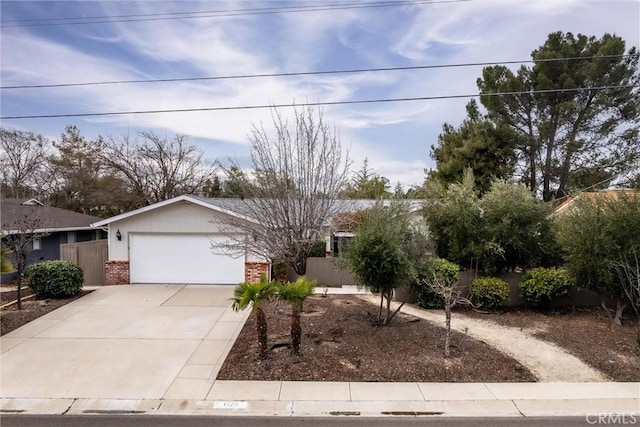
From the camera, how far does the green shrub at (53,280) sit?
11.0 meters

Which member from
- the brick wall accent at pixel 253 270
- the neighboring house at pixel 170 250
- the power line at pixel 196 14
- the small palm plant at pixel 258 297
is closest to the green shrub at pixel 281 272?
the neighboring house at pixel 170 250

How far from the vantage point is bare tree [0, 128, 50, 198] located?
88.8 feet


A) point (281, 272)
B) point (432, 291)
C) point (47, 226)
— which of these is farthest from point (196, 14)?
point (47, 226)

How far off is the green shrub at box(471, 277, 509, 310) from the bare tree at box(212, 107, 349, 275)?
173 inches

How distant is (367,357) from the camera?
677cm

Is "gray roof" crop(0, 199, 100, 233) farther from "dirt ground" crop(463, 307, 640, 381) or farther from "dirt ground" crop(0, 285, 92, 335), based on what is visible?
"dirt ground" crop(463, 307, 640, 381)

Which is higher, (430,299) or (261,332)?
(261,332)

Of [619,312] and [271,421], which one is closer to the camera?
[271,421]

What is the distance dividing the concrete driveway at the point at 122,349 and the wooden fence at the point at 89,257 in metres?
3.63

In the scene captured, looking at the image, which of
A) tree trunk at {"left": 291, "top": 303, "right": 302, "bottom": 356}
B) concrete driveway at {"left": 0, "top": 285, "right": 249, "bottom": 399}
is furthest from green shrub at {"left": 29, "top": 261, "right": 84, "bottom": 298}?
tree trunk at {"left": 291, "top": 303, "right": 302, "bottom": 356}

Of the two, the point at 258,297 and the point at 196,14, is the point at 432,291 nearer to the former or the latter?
the point at 258,297

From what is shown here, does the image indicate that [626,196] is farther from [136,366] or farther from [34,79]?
[34,79]

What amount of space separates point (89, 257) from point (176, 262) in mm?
3415

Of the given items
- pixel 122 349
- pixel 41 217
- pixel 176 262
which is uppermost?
pixel 41 217
